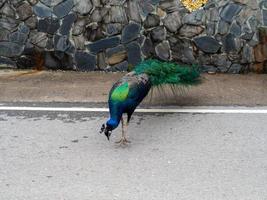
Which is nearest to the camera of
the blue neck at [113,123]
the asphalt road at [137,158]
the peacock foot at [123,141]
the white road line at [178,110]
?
the asphalt road at [137,158]

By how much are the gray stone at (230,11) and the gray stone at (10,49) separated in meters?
3.10

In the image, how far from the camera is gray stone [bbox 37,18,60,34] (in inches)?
330

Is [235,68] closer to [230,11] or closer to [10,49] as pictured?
[230,11]

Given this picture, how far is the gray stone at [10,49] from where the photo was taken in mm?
8523

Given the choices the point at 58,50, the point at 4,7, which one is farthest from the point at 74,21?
the point at 4,7

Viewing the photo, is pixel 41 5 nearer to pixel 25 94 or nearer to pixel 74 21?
pixel 74 21

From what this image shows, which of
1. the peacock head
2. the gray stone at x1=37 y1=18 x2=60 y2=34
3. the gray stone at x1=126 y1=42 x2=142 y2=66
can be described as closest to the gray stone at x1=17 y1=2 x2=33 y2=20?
the gray stone at x1=37 y1=18 x2=60 y2=34

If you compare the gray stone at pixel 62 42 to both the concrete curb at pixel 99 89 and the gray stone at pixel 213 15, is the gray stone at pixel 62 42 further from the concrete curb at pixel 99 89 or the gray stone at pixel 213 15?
the gray stone at pixel 213 15

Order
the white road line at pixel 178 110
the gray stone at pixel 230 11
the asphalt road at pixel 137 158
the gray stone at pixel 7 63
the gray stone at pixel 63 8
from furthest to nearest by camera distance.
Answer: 1. the gray stone at pixel 7 63
2. the gray stone at pixel 63 8
3. the gray stone at pixel 230 11
4. the white road line at pixel 178 110
5. the asphalt road at pixel 137 158

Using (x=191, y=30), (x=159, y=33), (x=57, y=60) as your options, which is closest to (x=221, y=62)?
(x=191, y=30)

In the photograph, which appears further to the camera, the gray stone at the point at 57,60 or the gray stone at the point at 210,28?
the gray stone at the point at 57,60

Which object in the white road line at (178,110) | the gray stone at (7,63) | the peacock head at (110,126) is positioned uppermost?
the peacock head at (110,126)

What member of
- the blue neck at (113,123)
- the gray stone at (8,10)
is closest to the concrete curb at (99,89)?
the gray stone at (8,10)

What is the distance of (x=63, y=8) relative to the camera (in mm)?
8336
